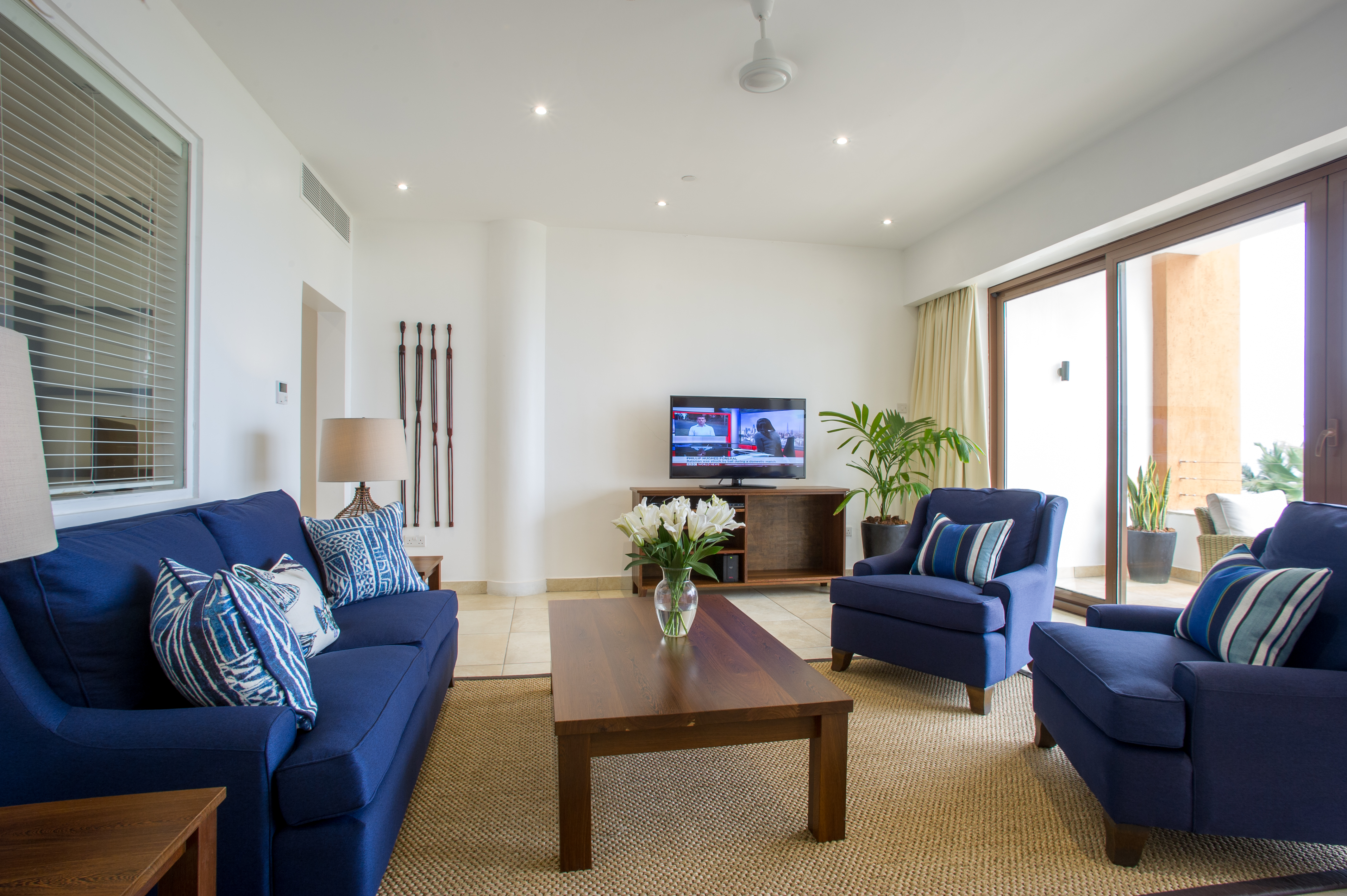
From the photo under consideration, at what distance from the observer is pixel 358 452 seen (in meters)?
3.22

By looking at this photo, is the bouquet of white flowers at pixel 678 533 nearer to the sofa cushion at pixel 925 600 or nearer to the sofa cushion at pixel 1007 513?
the sofa cushion at pixel 925 600

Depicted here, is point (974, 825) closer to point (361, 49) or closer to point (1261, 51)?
point (1261, 51)

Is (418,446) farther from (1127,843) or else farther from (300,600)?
(1127,843)

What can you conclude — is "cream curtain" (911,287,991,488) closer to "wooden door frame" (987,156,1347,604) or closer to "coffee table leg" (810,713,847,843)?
"wooden door frame" (987,156,1347,604)

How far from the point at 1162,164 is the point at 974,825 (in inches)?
123

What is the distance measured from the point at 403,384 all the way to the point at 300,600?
9.72 ft

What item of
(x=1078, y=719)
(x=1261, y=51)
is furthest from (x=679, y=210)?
(x=1078, y=719)

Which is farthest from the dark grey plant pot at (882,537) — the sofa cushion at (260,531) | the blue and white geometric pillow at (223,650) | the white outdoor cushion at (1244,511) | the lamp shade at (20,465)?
the lamp shade at (20,465)

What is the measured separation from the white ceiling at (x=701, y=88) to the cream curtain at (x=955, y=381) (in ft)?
2.94

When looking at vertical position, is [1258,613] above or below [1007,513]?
below

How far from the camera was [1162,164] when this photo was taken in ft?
10.3

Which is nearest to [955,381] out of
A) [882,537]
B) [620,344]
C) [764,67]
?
[882,537]

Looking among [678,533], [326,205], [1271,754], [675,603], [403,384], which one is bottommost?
[1271,754]

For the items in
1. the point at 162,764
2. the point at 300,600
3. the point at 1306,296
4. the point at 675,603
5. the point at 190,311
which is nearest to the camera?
the point at 162,764
